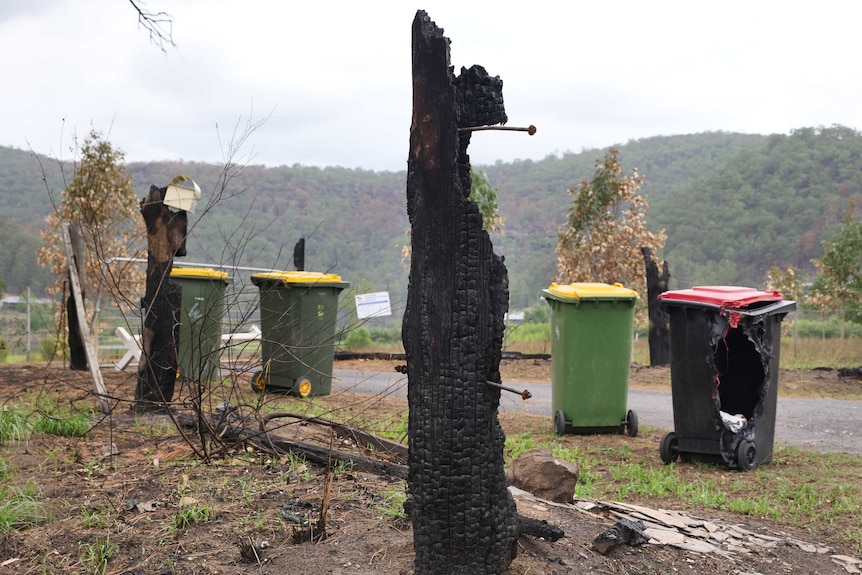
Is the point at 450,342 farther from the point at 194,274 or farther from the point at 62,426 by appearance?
the point at 194,274

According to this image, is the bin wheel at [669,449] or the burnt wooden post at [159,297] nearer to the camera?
the bin wheel at [669,449]

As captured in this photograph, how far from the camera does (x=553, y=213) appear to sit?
55.6m

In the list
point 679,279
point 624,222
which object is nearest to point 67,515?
point 624,222

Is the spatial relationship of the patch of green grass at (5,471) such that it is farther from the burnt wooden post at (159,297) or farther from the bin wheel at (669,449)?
the bin wheel at (669,449)

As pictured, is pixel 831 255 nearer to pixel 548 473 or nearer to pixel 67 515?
pixel 548 473

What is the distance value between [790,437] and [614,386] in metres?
2.02

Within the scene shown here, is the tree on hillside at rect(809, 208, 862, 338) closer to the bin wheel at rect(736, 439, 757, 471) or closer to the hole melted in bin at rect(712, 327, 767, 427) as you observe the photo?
the hole melted in bin at rect(712, 327, 767, 427)

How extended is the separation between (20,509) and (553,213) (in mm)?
Answer: 53027

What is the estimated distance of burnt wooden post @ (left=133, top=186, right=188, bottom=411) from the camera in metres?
7.26

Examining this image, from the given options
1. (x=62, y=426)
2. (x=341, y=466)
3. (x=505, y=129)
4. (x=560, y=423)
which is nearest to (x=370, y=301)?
(x=560, y=423)

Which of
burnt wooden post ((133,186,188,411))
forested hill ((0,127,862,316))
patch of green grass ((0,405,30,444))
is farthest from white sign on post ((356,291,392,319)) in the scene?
forested hill ((0,127,862,316))

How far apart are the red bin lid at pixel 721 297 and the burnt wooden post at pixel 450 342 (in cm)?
368

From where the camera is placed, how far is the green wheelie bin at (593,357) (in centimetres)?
775

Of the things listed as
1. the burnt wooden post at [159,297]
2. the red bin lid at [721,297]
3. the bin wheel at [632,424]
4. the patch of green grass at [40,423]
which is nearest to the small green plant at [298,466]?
the patch of green grass at [40,423]
